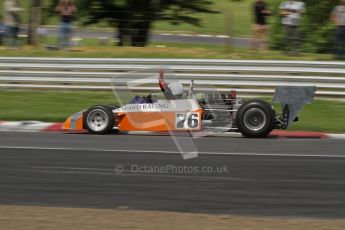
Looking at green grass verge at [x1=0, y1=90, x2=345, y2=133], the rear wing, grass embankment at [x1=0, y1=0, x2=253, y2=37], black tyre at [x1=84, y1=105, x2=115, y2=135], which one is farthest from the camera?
grass embankment at [x1=0, y1=0, x2=253, y2=37]

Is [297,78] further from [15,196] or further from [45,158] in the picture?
[15,196]

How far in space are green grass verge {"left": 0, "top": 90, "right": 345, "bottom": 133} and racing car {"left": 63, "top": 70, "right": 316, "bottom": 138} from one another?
1238 millimetres

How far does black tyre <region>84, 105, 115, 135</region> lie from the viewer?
11.6m

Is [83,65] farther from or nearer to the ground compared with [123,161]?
farther from the ground

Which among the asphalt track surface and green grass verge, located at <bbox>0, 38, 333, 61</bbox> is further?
green grass verge, located at <bbox>0, 38, 333, 61</bbox>

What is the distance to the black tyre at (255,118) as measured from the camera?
11117mm

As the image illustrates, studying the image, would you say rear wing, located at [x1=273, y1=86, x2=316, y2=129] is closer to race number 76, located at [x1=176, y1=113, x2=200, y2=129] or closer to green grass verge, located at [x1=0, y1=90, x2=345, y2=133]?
green grass verge, located at [x1=0, y1=90, x2=345, y2=133]

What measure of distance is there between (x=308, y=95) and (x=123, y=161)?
3511mm

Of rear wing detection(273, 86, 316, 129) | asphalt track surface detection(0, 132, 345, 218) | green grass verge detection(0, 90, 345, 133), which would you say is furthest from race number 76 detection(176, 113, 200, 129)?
green grass verge detection(0, 90, 345, 133)

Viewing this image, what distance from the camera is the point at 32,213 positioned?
6434mm

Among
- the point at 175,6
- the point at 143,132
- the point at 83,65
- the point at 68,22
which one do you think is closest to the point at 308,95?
the point at 143,132

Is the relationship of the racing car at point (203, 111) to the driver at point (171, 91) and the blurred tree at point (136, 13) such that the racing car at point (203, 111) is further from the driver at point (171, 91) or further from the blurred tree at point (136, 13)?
the blurred tree at point (136, 13)

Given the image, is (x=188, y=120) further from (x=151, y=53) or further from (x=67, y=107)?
(x=151, y=53)

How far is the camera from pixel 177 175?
846 centimetres
